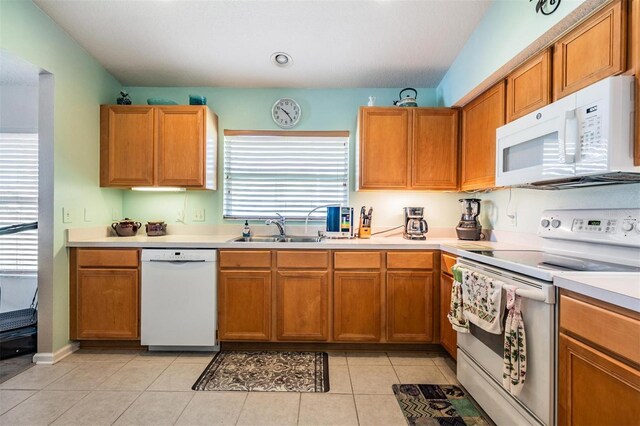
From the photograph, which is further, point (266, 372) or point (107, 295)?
point (107, 295)

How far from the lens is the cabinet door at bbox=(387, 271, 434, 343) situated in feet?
7.83

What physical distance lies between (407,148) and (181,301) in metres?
2.37

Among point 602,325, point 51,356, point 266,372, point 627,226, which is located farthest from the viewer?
point 51,356

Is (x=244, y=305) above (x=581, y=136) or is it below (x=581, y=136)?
below

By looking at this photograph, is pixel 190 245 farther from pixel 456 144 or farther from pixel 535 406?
pixel 456 144

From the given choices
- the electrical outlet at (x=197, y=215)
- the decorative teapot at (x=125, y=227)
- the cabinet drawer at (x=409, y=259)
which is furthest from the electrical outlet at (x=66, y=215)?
the cabinet drawer at (x=409, y=259)

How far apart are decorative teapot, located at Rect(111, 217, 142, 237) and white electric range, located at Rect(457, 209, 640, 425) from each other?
2.89 meters

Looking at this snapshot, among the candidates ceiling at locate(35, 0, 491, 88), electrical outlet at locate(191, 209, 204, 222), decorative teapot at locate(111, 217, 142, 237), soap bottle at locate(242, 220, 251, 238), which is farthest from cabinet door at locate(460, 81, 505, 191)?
decorative teapot at locate(111, 217, 142, 237)

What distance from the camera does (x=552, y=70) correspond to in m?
1.62

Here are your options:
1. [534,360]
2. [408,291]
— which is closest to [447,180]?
[408,291]

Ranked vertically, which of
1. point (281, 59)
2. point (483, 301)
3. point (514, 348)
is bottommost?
point (514, 348)

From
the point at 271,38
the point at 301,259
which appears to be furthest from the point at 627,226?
the point at 271,38

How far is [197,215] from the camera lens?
306cm

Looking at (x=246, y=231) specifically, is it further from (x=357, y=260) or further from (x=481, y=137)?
(x=481, y=137)
